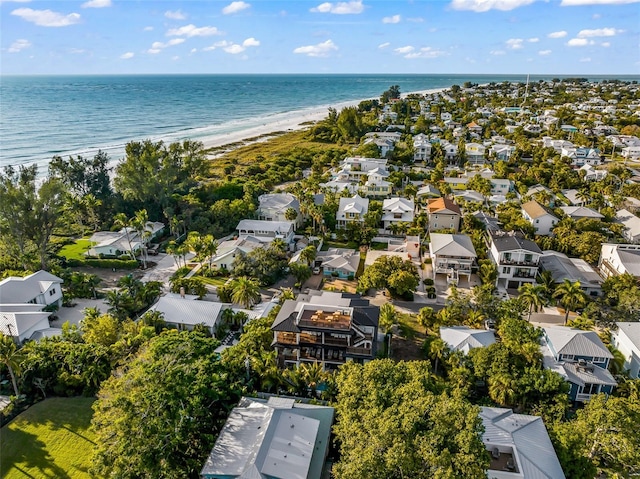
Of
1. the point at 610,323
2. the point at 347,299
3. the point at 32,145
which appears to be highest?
the point at 32,145

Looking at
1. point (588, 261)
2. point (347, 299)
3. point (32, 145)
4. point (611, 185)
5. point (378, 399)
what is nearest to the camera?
point (378, 399)

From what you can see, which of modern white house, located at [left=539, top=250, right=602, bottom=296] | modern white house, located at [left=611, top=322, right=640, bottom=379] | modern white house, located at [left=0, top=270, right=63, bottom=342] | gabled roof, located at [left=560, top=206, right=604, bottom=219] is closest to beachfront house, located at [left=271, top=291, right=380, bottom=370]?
modern white house, located at [left=611, top=322, right=640, bottom=379]

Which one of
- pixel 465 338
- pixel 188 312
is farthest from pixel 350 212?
pixel 465 338

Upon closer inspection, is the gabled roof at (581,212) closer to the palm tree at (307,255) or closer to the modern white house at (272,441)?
the palm tree at (307,255)

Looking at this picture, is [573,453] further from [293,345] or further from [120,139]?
[120,139]

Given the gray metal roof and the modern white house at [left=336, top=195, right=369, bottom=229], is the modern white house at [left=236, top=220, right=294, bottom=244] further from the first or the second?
the gray metal roof

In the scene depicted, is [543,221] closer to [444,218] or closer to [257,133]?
[444,218]

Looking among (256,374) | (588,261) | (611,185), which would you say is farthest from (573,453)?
(611,185)
